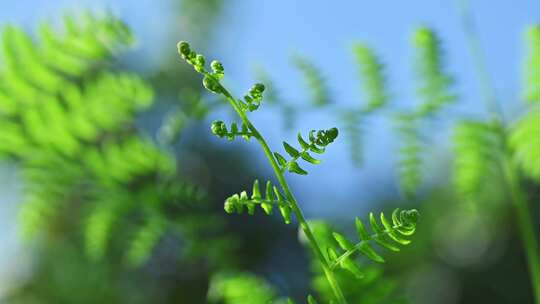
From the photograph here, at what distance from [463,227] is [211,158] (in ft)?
6.28

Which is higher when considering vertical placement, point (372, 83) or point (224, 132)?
point (372, 83)

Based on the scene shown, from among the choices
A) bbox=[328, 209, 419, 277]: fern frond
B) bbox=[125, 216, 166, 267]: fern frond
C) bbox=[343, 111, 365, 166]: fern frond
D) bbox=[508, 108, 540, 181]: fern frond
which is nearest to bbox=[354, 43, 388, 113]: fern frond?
bbox=[343, 111, 365, 166]: fern frond

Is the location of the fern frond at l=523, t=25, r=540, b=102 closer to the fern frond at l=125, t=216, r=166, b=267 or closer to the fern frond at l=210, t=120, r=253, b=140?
the fern frond at l=125, t=216, r=166, b=267

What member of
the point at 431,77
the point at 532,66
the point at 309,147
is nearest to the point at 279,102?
the point at 431,77

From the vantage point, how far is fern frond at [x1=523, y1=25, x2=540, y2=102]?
2.37 feet

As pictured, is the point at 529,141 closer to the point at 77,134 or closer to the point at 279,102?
the point at 279,102

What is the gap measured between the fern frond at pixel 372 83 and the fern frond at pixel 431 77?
0.04 metres

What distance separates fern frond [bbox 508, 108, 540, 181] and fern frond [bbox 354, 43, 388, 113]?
5.7 inches

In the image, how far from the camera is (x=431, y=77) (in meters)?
0.75

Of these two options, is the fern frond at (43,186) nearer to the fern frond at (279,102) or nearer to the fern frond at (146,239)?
the fern frond at (146,239)

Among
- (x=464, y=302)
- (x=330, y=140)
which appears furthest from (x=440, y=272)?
(x=330, y=140)

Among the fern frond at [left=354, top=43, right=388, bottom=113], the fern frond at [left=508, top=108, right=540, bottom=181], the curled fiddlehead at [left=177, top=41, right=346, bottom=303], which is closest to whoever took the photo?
the curled fiddlehead at [left=177, top=41, right=346, bottom=303]

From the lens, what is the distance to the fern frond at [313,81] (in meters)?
0.80

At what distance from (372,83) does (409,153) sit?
0.09 m
